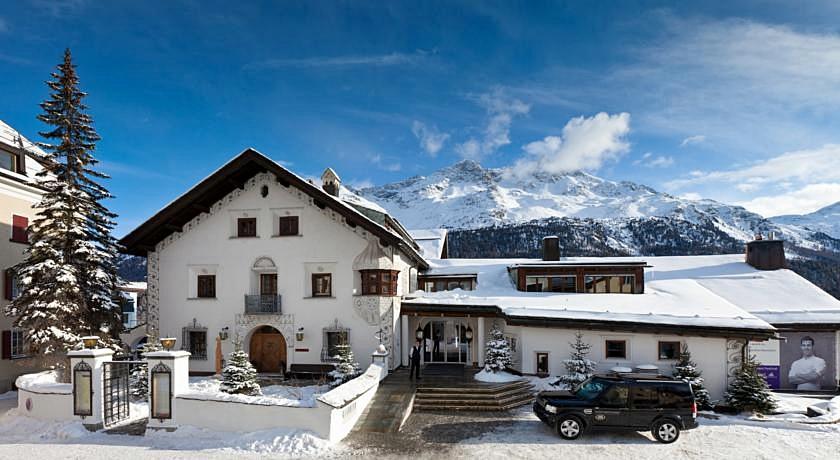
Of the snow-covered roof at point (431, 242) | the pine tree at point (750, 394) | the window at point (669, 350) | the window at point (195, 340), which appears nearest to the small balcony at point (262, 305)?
the window at point (195, 340)

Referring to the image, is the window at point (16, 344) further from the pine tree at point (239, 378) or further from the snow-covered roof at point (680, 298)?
the snow-covered roof at point (680, 298)

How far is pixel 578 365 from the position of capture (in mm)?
19359

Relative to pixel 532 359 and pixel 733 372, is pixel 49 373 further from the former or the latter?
pixel 733 372

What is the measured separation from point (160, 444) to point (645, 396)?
1462 centimetres

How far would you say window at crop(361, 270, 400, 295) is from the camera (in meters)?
22.3

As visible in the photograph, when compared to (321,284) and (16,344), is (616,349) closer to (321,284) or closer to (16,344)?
(321,284)

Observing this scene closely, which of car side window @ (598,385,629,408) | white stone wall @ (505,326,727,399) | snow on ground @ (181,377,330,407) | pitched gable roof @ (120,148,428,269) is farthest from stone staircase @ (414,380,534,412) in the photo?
pitched gable roof @ (120,148,428,269)

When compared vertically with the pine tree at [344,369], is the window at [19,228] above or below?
above

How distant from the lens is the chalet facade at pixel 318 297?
2139 cm

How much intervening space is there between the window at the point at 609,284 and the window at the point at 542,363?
7.18 metres

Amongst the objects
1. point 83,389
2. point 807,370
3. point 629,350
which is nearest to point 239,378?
point 83,389

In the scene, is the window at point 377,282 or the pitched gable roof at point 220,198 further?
the window at point 377,282

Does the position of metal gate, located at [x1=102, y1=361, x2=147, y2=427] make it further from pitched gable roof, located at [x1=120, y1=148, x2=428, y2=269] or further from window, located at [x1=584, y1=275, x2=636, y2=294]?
window, located at [x1=584, y1=275, x2=636, y2=294]

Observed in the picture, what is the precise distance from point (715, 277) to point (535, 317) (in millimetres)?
18482
